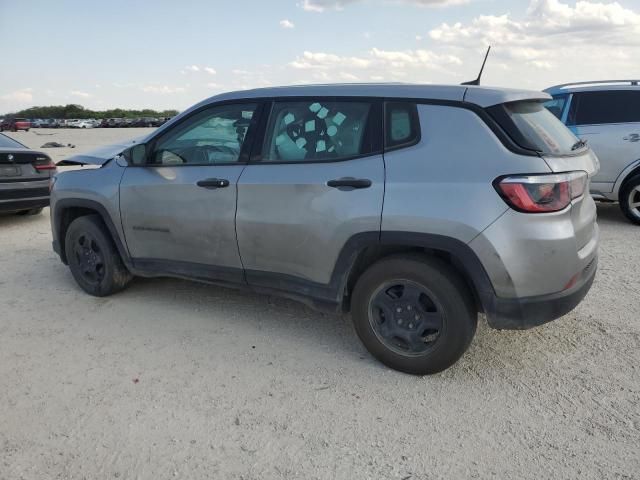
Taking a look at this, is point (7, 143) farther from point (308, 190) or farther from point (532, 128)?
point (532, 128)

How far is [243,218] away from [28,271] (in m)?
3.16

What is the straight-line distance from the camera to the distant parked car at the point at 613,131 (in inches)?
271

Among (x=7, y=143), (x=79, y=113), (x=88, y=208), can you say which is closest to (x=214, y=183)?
(x=88, y=208)

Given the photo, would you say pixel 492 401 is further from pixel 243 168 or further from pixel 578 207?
pixel 243 168

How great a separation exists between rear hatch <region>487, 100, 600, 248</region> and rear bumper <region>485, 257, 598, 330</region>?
34 centimetres

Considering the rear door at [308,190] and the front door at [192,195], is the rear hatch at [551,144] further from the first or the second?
the front door at [192,195]

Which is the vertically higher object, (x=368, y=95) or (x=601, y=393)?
(x=368, y=95)

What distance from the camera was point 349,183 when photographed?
318cm

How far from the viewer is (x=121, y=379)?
10.6 ft

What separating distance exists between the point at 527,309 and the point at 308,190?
1.48 metres

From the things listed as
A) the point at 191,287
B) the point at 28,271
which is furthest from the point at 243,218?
the point at 28,271

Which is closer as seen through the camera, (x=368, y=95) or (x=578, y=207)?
(x=578, y=207)

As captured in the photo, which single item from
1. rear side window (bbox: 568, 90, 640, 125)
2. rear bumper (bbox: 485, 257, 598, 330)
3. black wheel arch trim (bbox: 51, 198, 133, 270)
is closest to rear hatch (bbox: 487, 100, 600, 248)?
rear bumper (bbox: 485, 257, 598, 330)

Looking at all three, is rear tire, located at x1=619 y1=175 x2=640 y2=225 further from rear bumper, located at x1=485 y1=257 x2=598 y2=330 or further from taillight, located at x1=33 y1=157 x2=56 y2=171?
taillight, located at x1=33 y1=157 x2=56 y2=171
